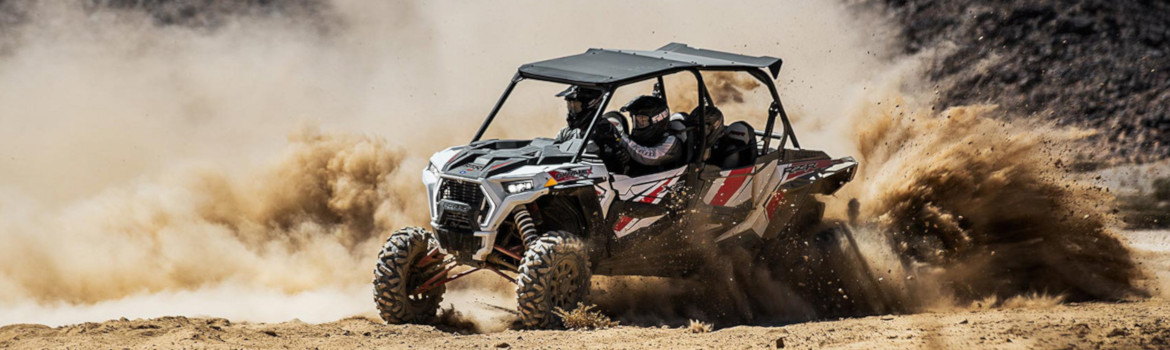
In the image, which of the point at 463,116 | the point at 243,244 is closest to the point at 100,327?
the point at 243,244

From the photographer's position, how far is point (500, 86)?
62.5 ft

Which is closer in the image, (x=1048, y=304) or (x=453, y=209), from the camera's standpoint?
(x=453, y=209)

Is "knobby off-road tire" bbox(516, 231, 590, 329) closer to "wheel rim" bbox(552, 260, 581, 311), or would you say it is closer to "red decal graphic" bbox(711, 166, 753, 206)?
"wheel rim" bbox(552, 260, 581, 311)

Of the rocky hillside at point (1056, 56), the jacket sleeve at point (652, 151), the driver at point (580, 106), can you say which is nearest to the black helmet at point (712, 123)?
the jacket sleeve at point (652, 151)

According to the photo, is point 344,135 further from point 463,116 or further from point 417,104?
point 417,104

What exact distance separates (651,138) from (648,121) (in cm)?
14

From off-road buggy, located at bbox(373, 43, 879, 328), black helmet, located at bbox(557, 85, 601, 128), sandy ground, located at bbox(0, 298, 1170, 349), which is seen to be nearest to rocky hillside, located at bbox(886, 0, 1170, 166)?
off-road buggy, located at bbox(373, 43, 879, 328)

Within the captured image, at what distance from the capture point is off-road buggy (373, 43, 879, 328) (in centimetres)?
893

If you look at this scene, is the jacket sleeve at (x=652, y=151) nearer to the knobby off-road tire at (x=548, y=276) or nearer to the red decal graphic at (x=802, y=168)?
the knobby off-road tire at (x=548, y=276)

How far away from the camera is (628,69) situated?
30.8 ft

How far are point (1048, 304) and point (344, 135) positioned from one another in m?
7.86

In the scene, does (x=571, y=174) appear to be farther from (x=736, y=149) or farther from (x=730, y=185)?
(x=736, y=149)

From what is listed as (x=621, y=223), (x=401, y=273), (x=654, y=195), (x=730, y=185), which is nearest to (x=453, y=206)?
(x=401, y=273)

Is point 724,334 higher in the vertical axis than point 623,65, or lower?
lower
